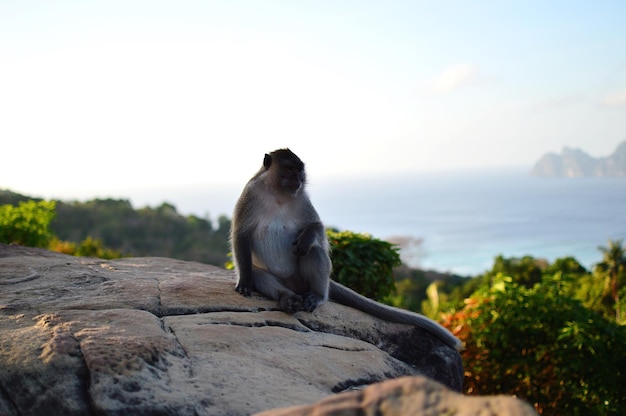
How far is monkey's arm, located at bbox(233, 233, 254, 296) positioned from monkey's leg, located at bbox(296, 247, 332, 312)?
55 cm

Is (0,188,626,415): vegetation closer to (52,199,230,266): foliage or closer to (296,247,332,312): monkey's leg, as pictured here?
(296,247,332,312): monkey's leg

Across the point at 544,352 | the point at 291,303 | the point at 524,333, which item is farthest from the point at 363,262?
the point at 291,303

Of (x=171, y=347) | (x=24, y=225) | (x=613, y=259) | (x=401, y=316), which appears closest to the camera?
(x=171, y=347)

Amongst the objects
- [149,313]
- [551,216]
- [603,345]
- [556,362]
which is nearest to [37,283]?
[149,313]

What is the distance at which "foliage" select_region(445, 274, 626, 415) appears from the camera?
27.1 ft

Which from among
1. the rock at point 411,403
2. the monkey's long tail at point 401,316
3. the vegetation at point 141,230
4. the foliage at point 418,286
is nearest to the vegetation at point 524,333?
the monkey's long tail at point 401,316

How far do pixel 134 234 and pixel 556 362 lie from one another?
28.3 m

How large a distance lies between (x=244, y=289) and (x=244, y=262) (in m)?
0.28

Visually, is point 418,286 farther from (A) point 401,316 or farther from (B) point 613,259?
(A) point 401,316

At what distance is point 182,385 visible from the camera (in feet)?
13.3

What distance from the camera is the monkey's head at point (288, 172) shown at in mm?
6379

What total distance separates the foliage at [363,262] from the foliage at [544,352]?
4.17 feet

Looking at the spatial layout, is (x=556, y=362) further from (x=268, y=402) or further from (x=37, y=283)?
(x=37, y=283)

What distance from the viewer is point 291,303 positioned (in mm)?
6055
